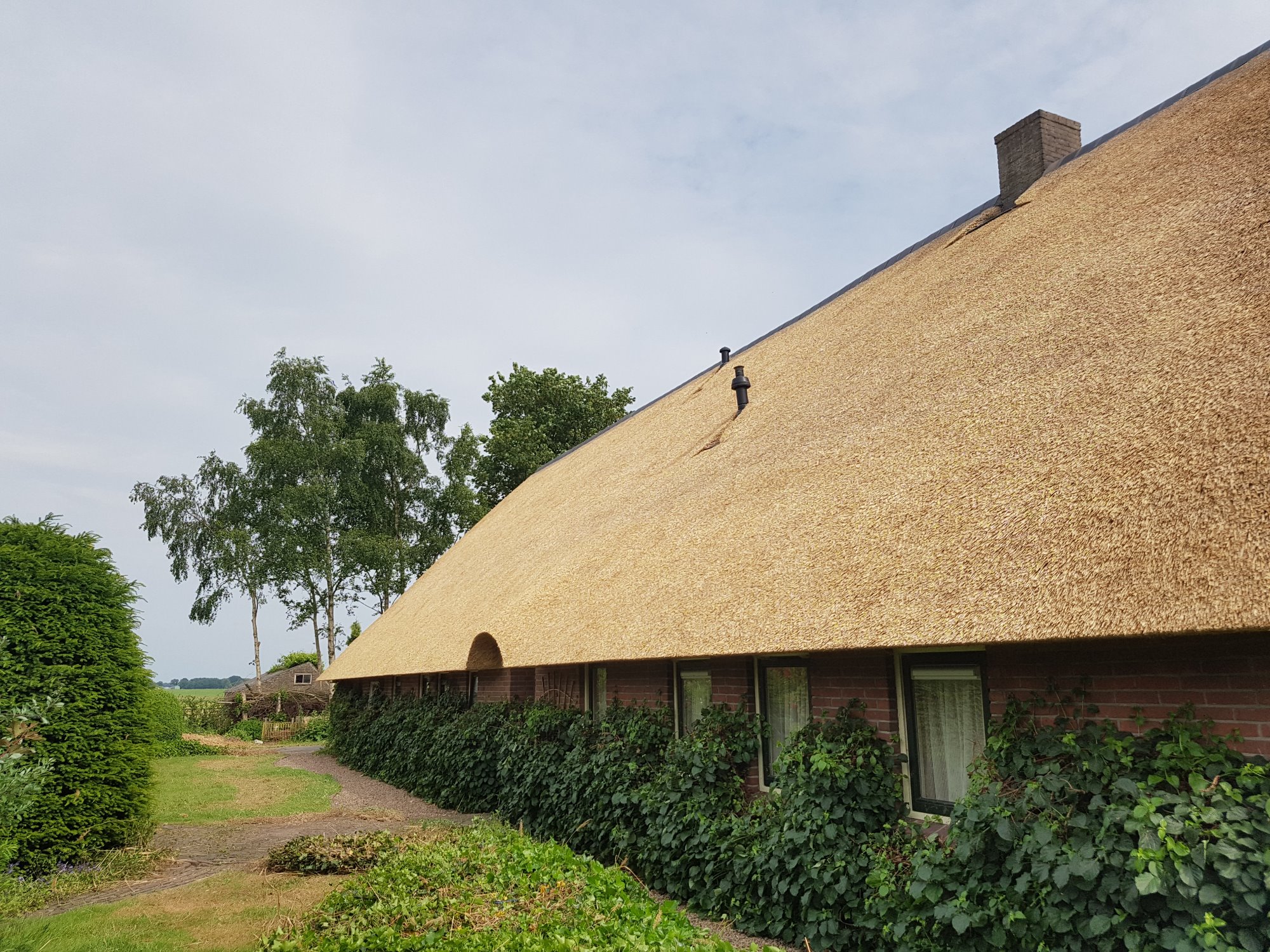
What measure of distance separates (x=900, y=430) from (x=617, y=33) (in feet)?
21.8

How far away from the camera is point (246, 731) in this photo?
31688 mm

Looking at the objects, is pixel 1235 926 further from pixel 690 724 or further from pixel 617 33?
pixel 617 33

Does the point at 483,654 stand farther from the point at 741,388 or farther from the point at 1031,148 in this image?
the point at 1031,148

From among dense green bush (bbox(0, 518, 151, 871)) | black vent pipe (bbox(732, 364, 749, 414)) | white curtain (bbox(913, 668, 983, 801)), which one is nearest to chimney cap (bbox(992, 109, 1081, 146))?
black vent pipe (bbox(732, 364, 749, 414))

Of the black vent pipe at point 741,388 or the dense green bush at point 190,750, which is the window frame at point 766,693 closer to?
the black vent pipe at point 741,388

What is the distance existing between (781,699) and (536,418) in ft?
90.5

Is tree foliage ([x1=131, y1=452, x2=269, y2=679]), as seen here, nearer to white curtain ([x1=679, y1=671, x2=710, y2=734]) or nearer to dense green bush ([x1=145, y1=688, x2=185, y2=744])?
dense green bush ([x1=145, y1=688, x2=185, y2=744])

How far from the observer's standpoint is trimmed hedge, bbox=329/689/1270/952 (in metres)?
3.78

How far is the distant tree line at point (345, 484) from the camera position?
3416 cm

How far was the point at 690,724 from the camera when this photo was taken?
8664 millimetres

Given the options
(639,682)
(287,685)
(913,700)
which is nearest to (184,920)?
(639,682)

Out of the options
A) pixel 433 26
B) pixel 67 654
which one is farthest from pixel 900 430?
pixel 67 654

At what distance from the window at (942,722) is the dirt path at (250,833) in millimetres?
7337

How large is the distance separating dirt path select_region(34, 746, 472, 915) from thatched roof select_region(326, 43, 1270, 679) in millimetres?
2535
